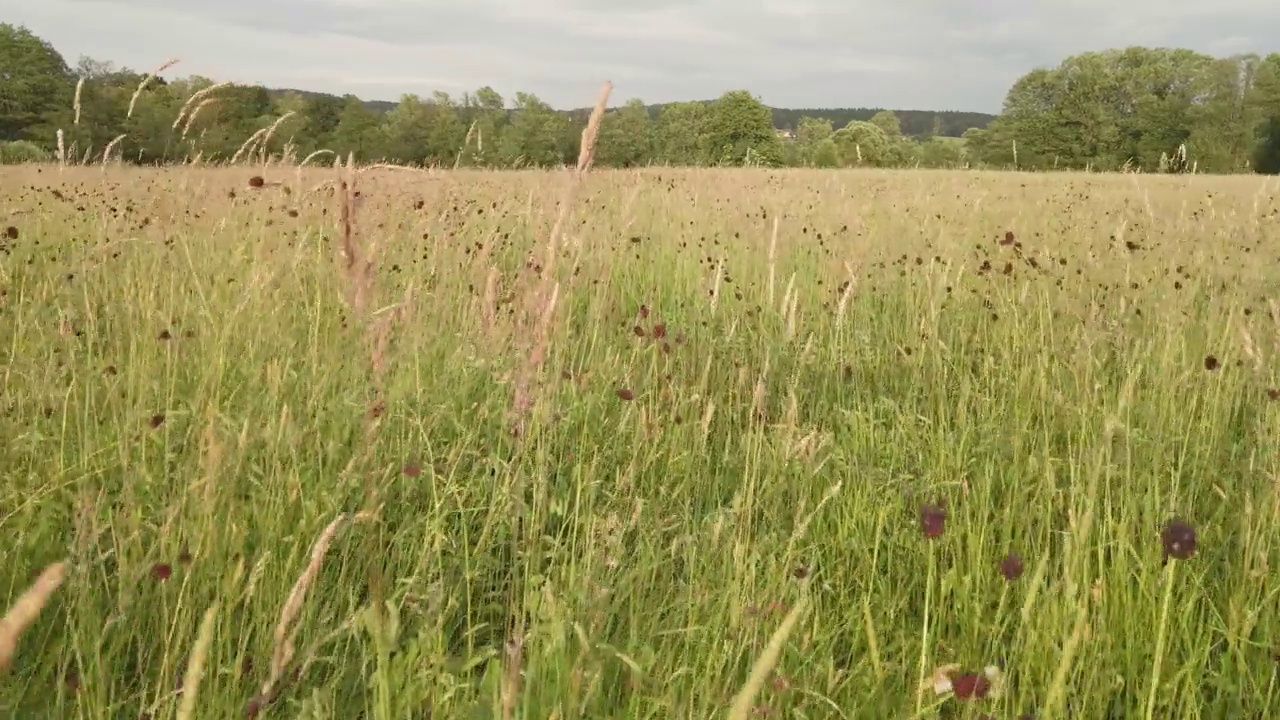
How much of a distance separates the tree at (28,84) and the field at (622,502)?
43.2m

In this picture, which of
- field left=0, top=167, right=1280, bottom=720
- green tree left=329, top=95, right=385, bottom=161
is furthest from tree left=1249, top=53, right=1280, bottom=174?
field left=0, top=167, right=1280, bottom=720

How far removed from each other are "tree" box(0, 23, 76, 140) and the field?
43223 millimetres

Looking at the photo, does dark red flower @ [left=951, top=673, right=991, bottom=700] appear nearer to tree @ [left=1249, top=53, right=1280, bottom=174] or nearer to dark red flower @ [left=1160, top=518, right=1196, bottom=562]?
dark red flower @ [left=1160, top=518, right=1196, bottom=562]

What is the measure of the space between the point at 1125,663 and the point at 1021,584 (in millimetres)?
230

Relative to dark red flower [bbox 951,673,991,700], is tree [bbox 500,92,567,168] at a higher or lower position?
higher

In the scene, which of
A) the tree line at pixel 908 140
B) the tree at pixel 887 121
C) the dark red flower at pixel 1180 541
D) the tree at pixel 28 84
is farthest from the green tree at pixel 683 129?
the dark red flower at pixel 1180 541

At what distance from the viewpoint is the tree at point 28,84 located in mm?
38844

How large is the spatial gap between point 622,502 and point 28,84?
170ft

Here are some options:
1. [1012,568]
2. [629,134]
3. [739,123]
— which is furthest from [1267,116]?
[1012,568]

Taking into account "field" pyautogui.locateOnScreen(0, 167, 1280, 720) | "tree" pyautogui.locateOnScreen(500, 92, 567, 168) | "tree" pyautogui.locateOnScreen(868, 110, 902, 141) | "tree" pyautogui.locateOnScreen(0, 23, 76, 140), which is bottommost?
"field" pyautogui.locateOnScreen(0, 167, 1280, 720)

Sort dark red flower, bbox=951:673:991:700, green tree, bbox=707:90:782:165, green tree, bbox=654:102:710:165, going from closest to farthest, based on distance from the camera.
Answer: dark red flower, bbox=951:673:991:700
green tree, bbox=654:102:710:165
green tree, bbox=707:90:782:165

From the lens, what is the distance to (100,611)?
57.7 inches

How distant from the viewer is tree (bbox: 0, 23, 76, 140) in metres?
38.8

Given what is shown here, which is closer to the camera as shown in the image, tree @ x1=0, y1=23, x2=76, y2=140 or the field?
the field
